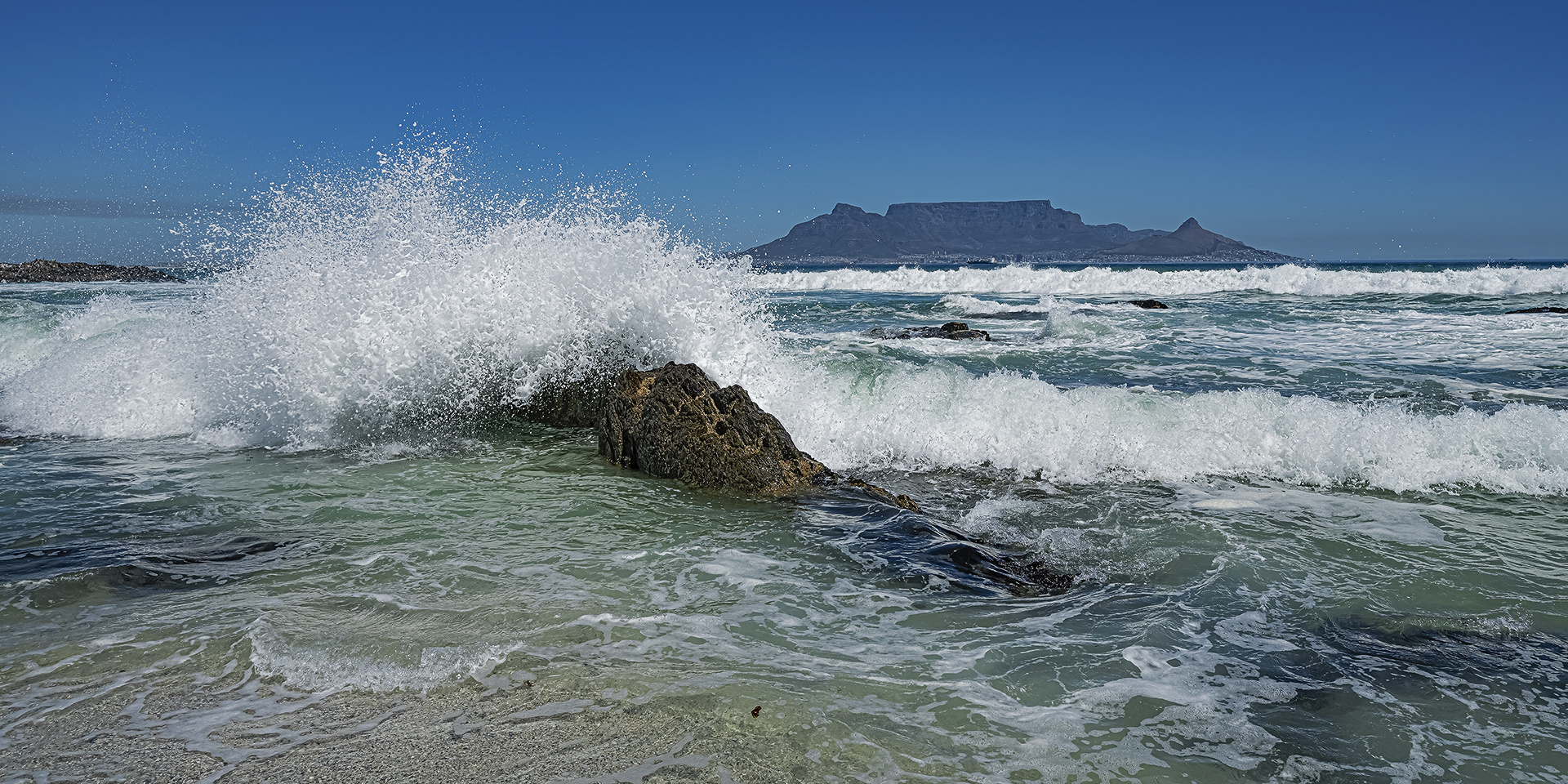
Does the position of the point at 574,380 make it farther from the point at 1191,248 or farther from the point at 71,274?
the point at 1191,248

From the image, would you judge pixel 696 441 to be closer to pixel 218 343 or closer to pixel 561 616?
pixel 561 616

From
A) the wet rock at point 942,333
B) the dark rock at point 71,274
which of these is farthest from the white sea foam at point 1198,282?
the dark rock at point 71,274

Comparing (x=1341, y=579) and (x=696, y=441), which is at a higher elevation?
(x=696, y=441)

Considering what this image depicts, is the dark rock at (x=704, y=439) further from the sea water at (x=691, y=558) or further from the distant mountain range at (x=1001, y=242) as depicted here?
the distant mountain range at (x=1001, y=242)

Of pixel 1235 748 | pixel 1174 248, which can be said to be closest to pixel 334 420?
pixel 1235 748

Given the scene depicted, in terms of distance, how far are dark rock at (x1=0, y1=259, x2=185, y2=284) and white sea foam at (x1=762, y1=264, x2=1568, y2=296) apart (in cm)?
2948

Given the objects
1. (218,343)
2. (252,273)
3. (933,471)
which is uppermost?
(252,273)

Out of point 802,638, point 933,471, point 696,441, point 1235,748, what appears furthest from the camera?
point 933,471

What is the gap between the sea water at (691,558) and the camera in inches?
103

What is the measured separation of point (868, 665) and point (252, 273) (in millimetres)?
7698

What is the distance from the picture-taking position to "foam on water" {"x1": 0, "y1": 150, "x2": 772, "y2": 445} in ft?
23.6

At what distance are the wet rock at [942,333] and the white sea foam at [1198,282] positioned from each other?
34.2 ft

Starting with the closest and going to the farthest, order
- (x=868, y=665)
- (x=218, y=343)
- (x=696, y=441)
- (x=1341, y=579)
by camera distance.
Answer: (x=868, y=665) < (x=1341, y=579) < (x=696, y=441) < (x=218, y=343)

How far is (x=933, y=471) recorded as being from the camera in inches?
262
